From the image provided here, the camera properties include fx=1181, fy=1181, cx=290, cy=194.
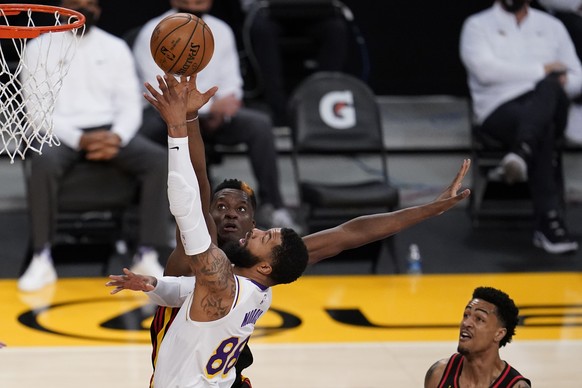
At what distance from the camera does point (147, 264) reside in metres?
8.06

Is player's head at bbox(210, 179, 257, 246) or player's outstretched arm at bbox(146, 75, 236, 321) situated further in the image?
player's head at bbox(210, 179, 257, 246)

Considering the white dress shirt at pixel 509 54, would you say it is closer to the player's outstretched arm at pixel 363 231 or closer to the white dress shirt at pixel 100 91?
the white dress shirt at pixel 100 91

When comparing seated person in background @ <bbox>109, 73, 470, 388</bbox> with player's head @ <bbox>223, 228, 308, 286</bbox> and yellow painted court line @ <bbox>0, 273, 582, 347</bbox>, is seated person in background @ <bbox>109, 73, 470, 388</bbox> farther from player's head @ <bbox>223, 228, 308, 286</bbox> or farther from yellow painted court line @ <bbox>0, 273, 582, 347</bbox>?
yellow painted court line @ <bbox>0, 273, 582, 347</bbox>

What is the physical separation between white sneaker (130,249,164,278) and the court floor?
18 centimetres

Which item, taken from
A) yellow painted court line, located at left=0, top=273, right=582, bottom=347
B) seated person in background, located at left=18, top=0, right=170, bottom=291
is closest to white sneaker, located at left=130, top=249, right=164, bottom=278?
seated person in background, located at left=18, top=0, right=170, bottom=291

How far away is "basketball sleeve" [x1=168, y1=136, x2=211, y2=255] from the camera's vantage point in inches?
155

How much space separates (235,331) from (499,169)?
5422 millimetres

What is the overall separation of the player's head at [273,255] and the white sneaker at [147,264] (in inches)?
146

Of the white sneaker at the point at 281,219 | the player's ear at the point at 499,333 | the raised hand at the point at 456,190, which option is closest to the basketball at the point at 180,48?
the raised hand at the point at 456,190

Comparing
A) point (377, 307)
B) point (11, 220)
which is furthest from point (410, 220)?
point (11, 220)

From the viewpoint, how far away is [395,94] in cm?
1195

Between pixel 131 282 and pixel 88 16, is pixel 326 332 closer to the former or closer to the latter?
pixel 88 16

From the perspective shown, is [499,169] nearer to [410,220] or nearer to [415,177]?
[415,177]

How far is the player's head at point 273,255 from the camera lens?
432cm
